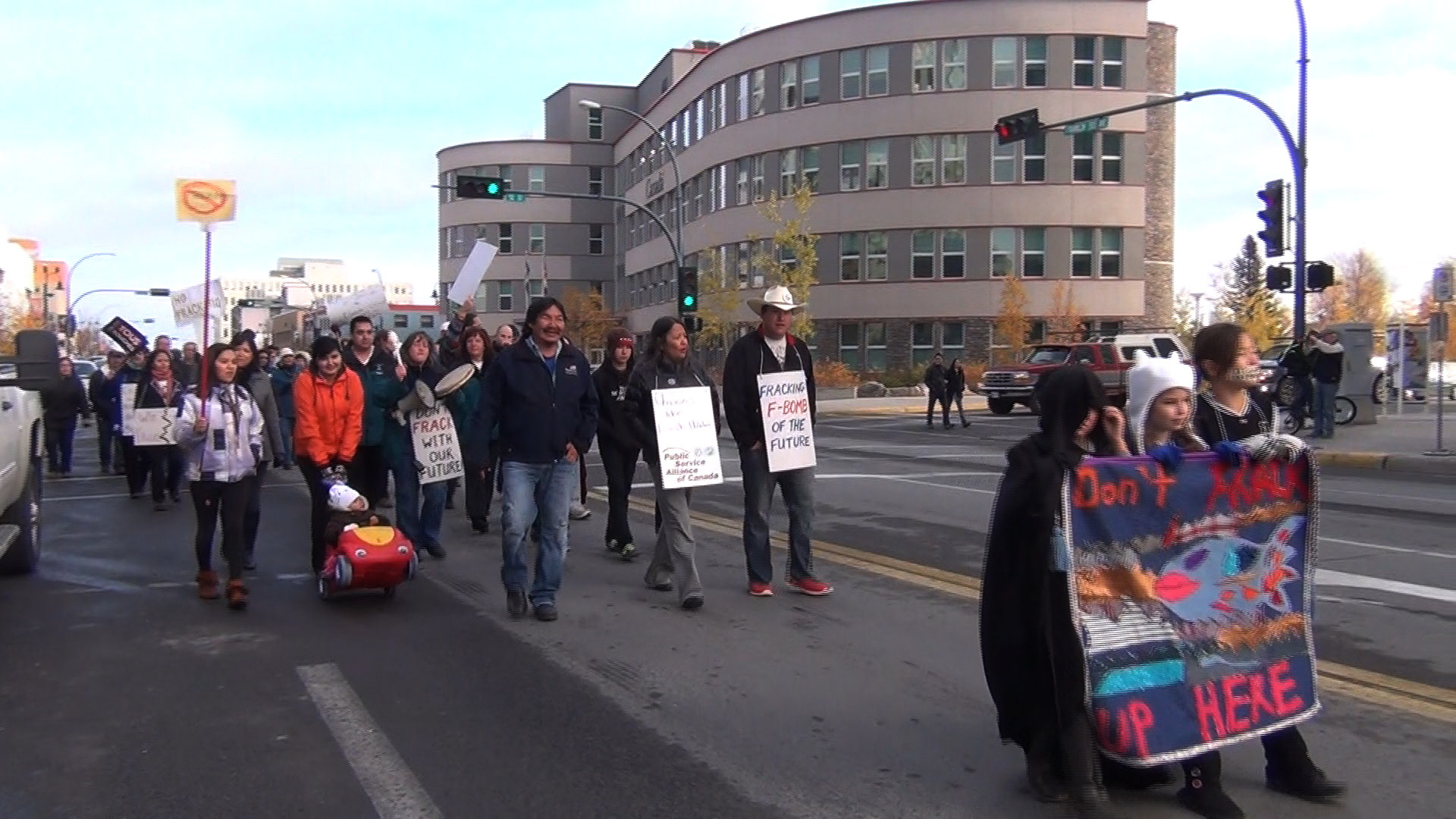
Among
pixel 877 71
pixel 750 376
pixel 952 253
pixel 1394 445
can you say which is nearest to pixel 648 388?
pixel 750 376

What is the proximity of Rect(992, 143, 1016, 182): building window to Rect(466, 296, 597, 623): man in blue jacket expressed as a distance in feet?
133

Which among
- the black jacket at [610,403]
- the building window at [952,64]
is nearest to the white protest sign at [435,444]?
the black jacket at [610,403]

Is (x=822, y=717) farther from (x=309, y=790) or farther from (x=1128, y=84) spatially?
(x=1128, y=84)

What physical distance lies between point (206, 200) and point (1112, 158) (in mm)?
41814

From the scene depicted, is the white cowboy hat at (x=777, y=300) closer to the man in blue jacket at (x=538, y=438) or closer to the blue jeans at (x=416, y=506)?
the man in blue jacket at (x=538, y=438)

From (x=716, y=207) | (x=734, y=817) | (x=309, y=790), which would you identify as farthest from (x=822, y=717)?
(x=716, y=207)

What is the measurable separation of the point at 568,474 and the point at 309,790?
2.95 metres

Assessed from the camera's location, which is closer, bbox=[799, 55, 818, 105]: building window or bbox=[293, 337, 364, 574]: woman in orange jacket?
bbox=[293, 337, 364, 574]: woman in orange jacket

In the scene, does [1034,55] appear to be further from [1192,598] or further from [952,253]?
[1192,598]

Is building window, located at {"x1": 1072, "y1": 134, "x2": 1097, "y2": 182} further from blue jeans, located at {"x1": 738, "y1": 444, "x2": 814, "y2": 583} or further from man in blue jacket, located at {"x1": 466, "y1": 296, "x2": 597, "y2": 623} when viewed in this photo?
man in blue jacket, located at {"x1": 466, "y1": 296, "x2": 597, "y2": 623}

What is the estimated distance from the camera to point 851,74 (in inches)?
1843

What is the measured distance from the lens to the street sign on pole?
2067cm

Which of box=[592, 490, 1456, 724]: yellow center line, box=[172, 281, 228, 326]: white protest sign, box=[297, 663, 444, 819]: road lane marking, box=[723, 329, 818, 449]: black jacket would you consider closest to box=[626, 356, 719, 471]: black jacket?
box=[723, 329, 818, 449]: black jacket

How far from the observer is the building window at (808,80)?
1871 inches
